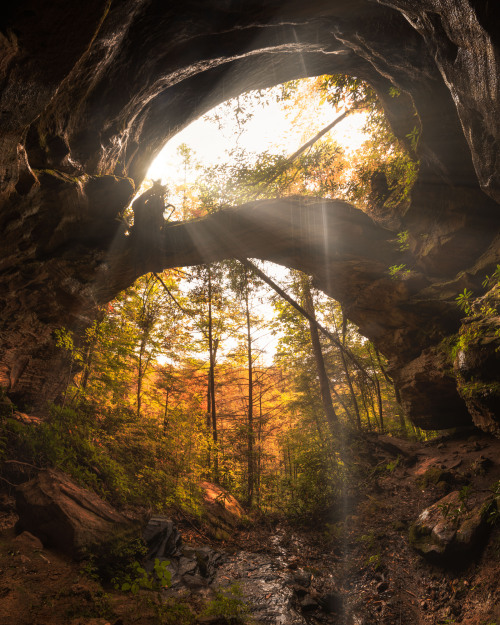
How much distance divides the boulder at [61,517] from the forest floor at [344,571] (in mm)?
181

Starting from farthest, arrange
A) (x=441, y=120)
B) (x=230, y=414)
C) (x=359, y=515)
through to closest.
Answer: (x=230, y=414) → (x=359, y=515) → (x=441, y=120)

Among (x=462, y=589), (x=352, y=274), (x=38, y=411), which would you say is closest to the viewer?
(x=462, y=589)

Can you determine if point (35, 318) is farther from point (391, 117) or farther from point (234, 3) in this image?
point (391, 117)

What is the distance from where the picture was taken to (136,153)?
26.9ft

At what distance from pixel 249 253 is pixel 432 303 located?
593 centimetres

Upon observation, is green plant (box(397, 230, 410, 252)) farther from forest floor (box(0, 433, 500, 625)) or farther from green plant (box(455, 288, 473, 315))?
forest floor (box(0, 433, 500, 625))

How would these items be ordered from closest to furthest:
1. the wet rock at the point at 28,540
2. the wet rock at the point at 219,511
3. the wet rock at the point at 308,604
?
the wet rock at the point at 28,540
the wet rock at the point at 308,604
the wet rock at the point at 219,511

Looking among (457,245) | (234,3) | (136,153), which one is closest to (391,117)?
(457,245)

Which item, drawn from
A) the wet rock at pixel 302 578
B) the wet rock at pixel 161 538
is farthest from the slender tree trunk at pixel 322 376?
the wet rock at pixel 161 538

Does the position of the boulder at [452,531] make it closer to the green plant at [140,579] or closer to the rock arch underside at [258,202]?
the rock arch underside at [258,202]

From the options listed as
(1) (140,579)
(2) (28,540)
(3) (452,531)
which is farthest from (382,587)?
(2) (28,540)

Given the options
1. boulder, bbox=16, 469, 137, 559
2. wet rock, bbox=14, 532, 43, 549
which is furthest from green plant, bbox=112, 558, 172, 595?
wet rock, bbox=14, 532, 43, 549

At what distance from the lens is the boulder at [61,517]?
4250 mm

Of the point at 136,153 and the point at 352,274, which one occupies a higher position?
the point at 136,153
